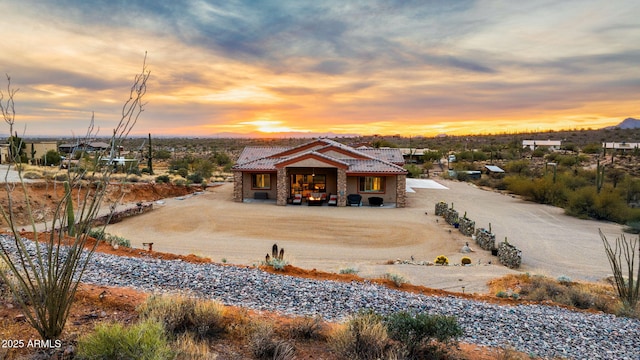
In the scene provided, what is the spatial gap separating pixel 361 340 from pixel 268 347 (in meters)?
1.34

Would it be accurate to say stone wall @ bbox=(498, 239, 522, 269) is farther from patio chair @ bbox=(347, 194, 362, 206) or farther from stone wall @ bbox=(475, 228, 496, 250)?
patio chair @ bbox=(347, 194, 362, 206)

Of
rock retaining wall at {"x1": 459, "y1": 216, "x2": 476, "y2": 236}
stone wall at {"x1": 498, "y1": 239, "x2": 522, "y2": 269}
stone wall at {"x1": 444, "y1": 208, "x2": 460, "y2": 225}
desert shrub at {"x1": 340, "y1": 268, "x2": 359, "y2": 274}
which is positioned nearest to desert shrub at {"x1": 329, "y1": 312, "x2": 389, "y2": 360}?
desert shrub at {"x1": 340, "y1": 268, "x2": 359, "y2": 274}

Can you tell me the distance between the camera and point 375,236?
60.7 feet

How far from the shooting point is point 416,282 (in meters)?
11.6

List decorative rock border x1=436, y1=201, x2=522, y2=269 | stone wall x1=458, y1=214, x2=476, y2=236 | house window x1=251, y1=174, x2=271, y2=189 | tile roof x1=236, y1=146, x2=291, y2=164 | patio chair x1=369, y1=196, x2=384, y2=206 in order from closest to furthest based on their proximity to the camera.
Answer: decorative rock border x1=436, y1=201, x2=522, y2=269 → stone wall x1=458, y1=214, x2=476, y2=236 → patio chair x1=369, y1=196, x2=384, y2=206 → house window x1=251, y1=174, x2=271, y2=189 → tile roof x1=236, y1=146, x2=291, y2=164

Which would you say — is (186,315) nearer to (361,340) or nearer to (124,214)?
(361,340)

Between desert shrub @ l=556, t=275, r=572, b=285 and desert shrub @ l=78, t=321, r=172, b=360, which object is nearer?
desert shrub @ l=78, t=321, r=172, b=360

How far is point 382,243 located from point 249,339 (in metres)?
12.4

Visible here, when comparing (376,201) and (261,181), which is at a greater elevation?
(261,181)

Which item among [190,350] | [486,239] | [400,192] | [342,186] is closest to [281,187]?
[342,186]

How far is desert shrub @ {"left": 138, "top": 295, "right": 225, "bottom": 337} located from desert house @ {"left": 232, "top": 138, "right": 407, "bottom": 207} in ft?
67.2

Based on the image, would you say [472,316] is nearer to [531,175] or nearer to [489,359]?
[489,359]

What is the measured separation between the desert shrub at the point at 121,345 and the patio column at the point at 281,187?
72.1 ft

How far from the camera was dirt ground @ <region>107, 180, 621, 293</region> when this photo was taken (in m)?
13.7
